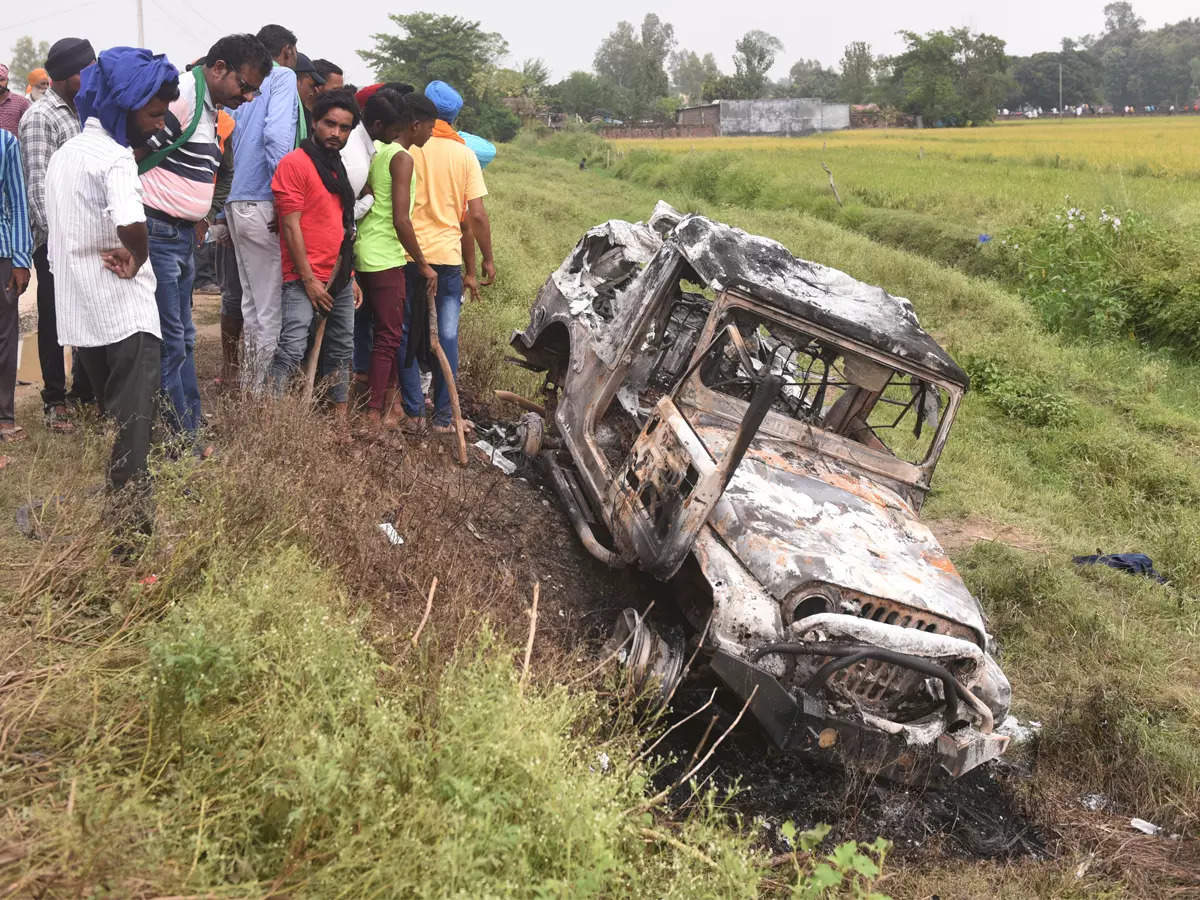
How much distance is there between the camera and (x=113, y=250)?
4.13m

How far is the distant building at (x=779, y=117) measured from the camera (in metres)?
62.7

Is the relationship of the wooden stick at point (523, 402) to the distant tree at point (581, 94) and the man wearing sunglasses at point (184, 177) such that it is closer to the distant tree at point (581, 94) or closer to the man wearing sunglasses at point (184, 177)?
the man wearing sunglasses at point (184, 177)

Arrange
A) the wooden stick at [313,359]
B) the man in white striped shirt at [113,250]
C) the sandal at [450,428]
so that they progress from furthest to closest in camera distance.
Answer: the sandal at [450,428] < the wooden stick at [313,359] < the man in white striped shirt at [113,250]

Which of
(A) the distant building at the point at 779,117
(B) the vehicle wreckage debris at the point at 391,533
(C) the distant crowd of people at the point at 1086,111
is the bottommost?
(B) the vehicle wreckage debris at the point at 391,533

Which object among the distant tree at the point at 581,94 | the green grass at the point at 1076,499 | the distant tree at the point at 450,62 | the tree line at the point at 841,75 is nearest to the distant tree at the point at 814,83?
the tree line at the point at 841,75

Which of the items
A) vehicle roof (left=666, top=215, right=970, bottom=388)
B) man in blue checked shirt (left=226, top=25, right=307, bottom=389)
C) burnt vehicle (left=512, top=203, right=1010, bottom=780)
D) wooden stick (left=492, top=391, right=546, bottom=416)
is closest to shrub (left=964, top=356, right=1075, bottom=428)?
burnt vehicle (left=512, top=203, right=1010, bottom=780)

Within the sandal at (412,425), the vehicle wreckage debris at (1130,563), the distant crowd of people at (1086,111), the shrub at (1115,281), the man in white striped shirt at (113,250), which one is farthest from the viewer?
the distant crowd of people at (1086,111)

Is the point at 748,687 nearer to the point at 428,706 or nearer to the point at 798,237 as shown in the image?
the point at 428,706

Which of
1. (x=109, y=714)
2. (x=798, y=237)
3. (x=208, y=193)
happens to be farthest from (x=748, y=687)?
(x=798, y=237)

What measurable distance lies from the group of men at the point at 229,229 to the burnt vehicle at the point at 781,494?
1151mm

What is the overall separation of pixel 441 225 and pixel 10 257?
2417 mm

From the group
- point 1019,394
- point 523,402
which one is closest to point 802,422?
point 523,402

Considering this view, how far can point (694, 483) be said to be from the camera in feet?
15.8

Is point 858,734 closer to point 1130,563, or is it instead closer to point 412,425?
point 412,425
